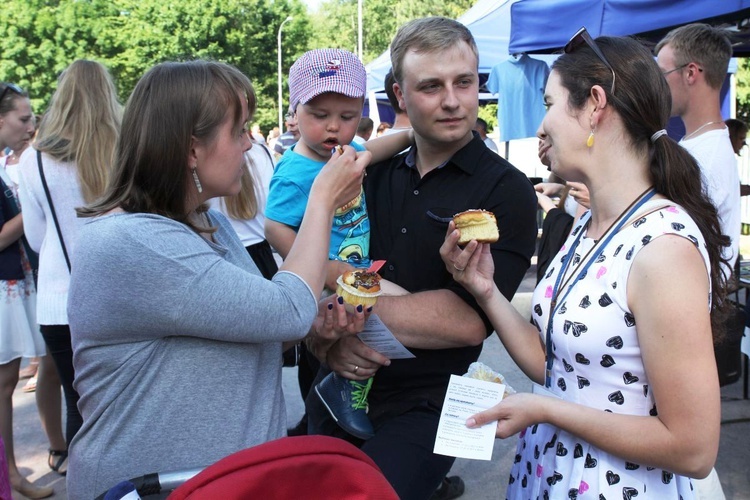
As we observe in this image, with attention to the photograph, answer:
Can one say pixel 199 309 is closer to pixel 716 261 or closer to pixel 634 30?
pixel 716 261

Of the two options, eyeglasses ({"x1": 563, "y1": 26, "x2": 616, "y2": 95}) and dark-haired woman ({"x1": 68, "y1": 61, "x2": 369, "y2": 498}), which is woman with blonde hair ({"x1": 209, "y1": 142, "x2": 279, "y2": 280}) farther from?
eyeglasses ({"x1": 563, "y1": 26, "x2": 616, "y2": 95})

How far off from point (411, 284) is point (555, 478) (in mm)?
811

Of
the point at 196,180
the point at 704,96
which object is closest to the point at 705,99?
the point at 704,96

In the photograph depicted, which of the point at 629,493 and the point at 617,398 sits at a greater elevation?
the point at 617,398

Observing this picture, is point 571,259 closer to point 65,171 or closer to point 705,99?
point 705,99

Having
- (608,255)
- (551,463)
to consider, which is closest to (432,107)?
(608,255)

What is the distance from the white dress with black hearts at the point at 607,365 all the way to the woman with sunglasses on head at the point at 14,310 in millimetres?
3392

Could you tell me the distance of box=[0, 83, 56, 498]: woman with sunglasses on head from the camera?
153 inches

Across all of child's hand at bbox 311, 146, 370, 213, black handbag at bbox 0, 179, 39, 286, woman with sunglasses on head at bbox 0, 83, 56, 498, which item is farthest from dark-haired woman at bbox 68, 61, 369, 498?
black handbag at bbox 0, 179, 39, 286

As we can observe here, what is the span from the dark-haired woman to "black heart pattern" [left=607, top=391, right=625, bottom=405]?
85 cm

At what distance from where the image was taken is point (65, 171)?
11.1 feet

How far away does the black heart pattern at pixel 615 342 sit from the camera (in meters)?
1.66

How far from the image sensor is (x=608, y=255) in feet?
5.68

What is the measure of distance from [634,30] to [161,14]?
38.2 metres
